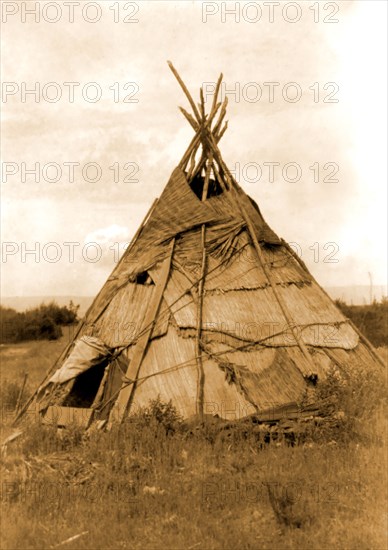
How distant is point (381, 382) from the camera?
7668 millimetres

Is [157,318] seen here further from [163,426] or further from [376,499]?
[376,499]

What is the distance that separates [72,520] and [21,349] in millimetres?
13372

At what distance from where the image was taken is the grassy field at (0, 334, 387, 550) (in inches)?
185

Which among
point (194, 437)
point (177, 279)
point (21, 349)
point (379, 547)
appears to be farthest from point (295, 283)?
point (21, 349)

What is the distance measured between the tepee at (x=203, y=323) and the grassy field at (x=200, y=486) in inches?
21.8

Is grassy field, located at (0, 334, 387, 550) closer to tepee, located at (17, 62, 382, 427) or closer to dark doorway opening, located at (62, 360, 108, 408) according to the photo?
tepee, located at (17, 62, 382, 427)

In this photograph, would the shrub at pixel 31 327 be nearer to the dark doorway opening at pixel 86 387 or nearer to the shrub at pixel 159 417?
the dark doorway opening at pixel 86 387

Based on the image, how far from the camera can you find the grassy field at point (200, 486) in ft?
15.4

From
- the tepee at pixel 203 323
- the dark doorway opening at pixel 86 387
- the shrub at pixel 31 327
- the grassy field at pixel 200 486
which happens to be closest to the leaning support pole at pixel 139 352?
the tepee at pixel 203 323

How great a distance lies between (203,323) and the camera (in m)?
7.68

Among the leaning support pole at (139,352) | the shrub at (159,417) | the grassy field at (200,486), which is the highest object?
the leaning support pole at (139,352)

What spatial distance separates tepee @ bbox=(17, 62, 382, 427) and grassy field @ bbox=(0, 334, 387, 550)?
0.55m

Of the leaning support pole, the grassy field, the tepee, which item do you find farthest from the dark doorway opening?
the grassy field

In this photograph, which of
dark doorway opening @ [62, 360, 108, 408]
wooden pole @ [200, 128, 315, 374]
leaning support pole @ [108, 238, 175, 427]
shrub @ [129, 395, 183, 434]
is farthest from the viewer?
dark doorway opening @ [62, 360, 108, 408]
